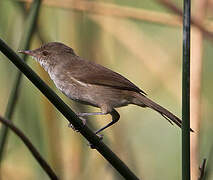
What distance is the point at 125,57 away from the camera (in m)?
4.03

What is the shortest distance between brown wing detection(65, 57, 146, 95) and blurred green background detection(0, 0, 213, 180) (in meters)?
0.32

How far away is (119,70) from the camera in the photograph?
13.3ft

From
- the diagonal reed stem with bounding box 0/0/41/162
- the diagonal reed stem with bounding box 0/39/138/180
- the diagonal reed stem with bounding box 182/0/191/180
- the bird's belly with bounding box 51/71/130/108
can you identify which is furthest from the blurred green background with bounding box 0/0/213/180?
the diagonal reed stem with bounding box 182/0/191/180

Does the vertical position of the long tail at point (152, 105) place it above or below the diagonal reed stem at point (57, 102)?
below

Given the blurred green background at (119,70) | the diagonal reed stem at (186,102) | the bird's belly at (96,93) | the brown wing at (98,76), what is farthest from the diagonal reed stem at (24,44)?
the diagonal reed stem at (186,102)

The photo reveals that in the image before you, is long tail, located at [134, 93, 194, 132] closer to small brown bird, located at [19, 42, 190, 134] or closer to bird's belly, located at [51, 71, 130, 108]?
small brown bird, located at [19, 42, 190, 134]

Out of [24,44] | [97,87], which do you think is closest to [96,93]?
[97,87]

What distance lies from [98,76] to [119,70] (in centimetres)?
104

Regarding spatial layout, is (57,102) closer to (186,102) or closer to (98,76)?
(186,102)

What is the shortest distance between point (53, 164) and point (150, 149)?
3.27ft

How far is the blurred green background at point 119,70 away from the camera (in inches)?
132

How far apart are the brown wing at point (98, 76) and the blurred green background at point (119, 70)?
32 centimetres

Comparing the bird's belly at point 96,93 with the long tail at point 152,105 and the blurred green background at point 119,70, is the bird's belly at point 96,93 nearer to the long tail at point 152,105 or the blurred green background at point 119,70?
the long tail at point 152,105

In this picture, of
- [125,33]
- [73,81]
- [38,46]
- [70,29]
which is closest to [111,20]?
[125,33]
